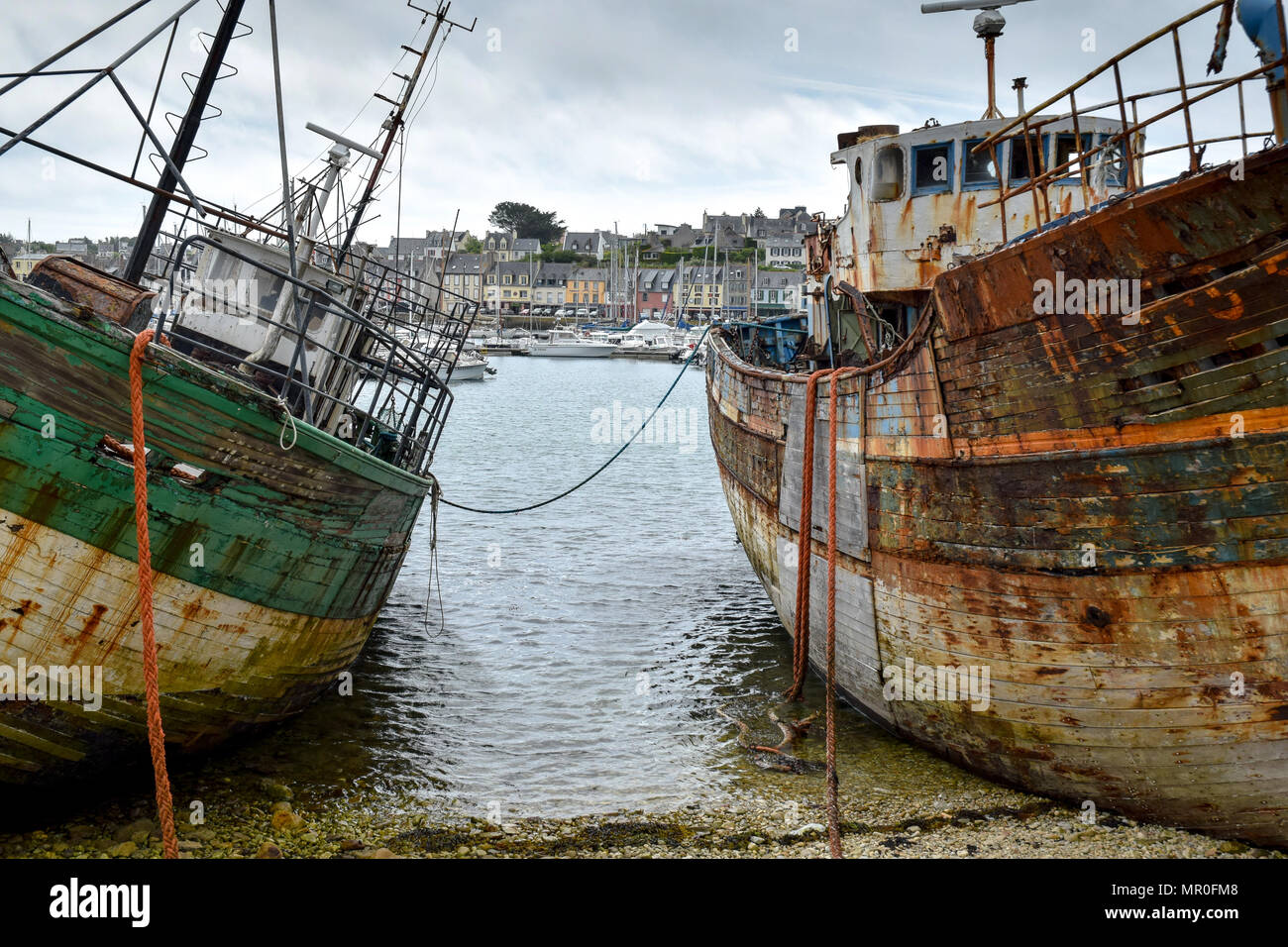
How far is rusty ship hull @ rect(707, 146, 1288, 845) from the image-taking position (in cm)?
614

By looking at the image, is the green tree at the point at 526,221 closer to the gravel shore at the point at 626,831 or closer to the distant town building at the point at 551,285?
the distant town building at the point at 551,285

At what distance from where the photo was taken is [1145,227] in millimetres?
6344

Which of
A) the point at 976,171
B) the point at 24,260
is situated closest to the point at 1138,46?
the point at 976,171

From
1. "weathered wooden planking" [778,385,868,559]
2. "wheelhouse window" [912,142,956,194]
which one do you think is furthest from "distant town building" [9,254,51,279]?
"wheelhouse window" [912,142,956,194]

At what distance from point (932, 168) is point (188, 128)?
7.64 m

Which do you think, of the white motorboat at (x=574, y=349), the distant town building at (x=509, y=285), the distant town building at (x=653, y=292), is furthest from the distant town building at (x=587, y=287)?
the white motorboat at (x=574, y=349)

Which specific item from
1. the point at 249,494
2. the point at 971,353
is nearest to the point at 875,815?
the point at 971,353

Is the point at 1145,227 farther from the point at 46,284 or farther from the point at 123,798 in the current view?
the point at 123,798

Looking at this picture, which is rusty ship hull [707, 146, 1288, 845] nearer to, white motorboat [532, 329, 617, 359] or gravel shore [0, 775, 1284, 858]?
gravel shore [0, 775, 1284, 858]

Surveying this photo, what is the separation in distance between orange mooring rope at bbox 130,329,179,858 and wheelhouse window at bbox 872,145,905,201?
25.4 feet

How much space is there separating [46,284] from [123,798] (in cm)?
393

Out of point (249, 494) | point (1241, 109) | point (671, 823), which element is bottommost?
point (671, 823)

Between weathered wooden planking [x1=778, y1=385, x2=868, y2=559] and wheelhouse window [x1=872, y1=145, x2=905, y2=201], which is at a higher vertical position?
wheelhouse window [x1=872, y1=145, x2=905, y2=201]

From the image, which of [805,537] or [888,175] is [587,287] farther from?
[805,537]
